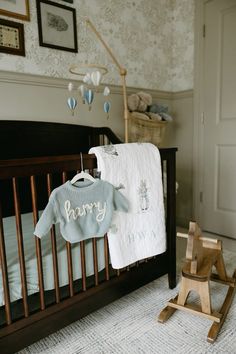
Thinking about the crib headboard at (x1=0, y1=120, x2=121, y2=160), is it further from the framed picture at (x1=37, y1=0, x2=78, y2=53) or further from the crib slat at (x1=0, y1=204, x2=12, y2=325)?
the crib slat at (x1=0, y1=204, x2=12, y2=325)

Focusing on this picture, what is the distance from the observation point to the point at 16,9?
167 centimetres

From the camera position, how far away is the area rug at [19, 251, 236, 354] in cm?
114

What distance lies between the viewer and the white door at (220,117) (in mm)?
2246

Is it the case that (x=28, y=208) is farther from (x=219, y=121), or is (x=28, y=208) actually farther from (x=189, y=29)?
(x=189, y=29)

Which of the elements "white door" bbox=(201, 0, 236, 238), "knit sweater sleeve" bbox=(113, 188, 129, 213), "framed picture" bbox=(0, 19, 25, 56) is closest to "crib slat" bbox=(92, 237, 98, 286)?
"knit sweater sleeve" bbox=(113, 188, 129, 213)

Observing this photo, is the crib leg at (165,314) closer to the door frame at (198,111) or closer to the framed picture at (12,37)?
the door frame at (198,111)

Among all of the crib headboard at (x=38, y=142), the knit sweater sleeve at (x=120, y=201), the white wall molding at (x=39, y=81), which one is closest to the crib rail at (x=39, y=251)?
the knit sweater sleeve at (x=120, y=201)

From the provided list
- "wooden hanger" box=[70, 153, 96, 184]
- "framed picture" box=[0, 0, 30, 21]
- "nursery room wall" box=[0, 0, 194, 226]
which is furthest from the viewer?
"nursery room wall" box=[0, 0, 194, 226]

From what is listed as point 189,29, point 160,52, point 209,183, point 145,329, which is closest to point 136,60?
point 160,52

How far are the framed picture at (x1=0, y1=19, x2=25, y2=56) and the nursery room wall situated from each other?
0.03 metres

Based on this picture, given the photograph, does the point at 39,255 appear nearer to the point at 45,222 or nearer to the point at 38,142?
the point at 45,222

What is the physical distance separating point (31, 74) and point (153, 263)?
1.37 m

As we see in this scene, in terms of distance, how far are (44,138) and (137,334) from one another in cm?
125

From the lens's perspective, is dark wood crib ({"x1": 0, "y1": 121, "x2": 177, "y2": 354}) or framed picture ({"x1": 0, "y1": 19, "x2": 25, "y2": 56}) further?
framed picture ({"x1": 0, "y1": 19, "x2": 25, "y2": 56})
